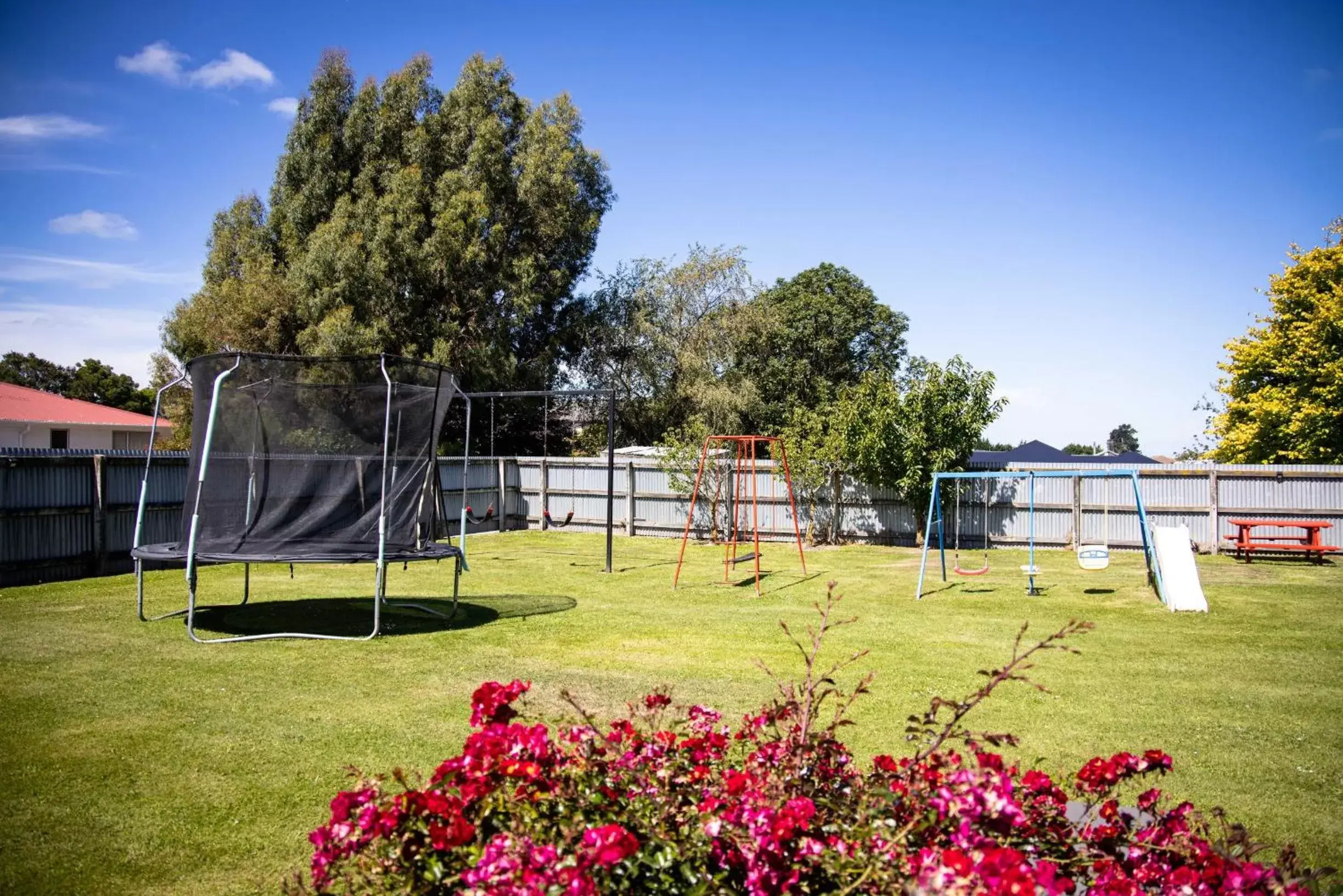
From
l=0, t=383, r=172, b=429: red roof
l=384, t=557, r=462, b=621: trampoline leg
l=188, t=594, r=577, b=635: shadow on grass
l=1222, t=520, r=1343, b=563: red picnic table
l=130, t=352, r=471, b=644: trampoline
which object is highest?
l=0, t=383, r=172, b=429: red roof

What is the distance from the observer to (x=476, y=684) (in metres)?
5.71

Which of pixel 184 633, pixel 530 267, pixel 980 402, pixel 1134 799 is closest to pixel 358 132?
pixel 530 267

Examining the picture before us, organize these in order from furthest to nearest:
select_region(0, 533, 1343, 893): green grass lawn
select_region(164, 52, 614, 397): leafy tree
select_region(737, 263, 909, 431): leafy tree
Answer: select_region(737, 263, 909, 431): leafy tree < select_region(164, 52, 614, 397): leafy tree < select_region(0, 533, 1343, 893): green grass lawn

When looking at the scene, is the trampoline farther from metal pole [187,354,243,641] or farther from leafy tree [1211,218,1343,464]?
leafy tree [1211,218,1343,464]

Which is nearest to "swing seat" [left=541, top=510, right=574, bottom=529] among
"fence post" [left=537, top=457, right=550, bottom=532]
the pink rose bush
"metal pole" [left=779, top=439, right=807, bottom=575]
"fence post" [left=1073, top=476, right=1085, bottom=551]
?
"fence post" [left=537, top=457, right=550, bottom=532]

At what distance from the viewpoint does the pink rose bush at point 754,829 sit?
1761 mm

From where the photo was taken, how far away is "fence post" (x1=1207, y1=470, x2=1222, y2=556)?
14578 millimetres

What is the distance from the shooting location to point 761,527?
1720 centimetres

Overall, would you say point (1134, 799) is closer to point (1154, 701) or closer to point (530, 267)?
point (1154, 701)

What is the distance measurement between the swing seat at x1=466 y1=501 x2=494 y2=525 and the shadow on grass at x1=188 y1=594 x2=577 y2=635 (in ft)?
26.8

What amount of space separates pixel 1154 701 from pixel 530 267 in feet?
65.0

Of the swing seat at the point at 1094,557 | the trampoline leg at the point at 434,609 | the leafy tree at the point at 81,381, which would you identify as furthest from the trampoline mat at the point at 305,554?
the leafy tree at the point at 81,381

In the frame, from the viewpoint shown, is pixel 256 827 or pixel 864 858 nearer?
pixel 864 858

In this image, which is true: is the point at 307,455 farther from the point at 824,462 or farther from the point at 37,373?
the point at 37,373
